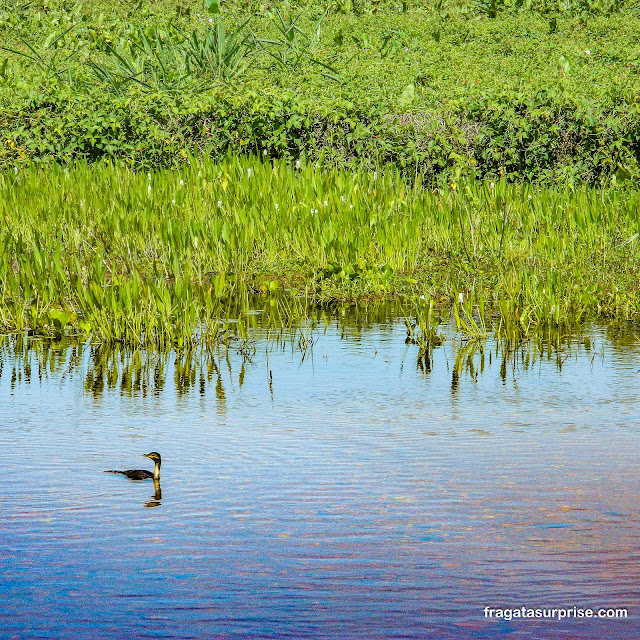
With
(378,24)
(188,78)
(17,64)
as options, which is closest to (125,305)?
(188,78)

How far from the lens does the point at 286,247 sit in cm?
916

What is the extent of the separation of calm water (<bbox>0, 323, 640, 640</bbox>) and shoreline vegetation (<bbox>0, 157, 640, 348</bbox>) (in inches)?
47.0

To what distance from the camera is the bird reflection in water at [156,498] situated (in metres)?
3.63

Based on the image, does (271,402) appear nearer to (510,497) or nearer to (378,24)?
(510,497)

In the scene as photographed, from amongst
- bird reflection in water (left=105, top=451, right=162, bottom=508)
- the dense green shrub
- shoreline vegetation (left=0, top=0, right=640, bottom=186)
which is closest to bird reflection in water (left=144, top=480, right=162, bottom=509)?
bird reflection in water (left=105, top=451, right=162, bottom=508)

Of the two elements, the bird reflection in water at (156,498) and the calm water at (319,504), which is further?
the bird reflection in water at (156,498)

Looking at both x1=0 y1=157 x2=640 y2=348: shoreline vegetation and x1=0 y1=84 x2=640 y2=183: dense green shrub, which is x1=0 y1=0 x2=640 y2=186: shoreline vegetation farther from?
x1=0 y1=157 x2=640 y2=348: shoreline vegetation

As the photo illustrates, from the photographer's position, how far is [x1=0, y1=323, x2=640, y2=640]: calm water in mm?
2834

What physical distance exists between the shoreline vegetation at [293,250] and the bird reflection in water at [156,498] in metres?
2.71

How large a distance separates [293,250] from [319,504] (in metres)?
5.67

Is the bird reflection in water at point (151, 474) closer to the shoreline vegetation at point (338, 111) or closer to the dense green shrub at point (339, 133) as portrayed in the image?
the shoreline vegetation at point (338, 111)

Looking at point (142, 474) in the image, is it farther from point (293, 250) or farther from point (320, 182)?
point (320, 182)

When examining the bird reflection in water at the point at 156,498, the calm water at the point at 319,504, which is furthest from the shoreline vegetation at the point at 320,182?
the bird reflection in water at the point at 156,498

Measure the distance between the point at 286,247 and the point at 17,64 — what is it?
1046 cm
